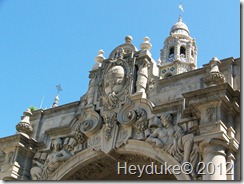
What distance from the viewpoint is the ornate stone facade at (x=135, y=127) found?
13828 millimetres

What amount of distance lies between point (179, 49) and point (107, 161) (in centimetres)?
4367

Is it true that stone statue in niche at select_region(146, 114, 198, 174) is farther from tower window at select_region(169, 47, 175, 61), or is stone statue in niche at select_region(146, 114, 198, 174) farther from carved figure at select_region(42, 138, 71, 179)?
tower window at select_region(169, 47, 175, 61)

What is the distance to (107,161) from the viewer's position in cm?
1700

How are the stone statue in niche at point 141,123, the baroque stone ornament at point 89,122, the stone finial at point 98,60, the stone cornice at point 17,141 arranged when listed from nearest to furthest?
the stone statue in niche at point 141,123 → the baroque stone ornament at point 89,122 → the stone cornice at point 17,141 → the stone finial at point 98,60

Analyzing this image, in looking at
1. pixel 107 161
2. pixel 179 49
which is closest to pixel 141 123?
pixel 107 161

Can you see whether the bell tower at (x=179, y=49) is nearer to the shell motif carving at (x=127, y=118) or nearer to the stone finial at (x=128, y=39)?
the stone finial at (x=128, y=39)

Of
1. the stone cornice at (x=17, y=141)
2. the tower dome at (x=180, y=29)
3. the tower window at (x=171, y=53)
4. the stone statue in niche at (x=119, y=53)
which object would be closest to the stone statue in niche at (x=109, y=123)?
the stone statue in niche at (x=119, y=53)

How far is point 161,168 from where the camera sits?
15.6m

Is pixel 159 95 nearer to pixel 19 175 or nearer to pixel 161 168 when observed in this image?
pixel 161 168

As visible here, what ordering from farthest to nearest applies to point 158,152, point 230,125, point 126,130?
point 126,130 → point 158,152 → point 230,125

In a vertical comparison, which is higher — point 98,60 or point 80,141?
point 98,60

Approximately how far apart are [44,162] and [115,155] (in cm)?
299

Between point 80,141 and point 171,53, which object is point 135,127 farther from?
point 171,53

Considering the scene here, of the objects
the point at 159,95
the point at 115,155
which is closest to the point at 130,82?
the point at 159,95
